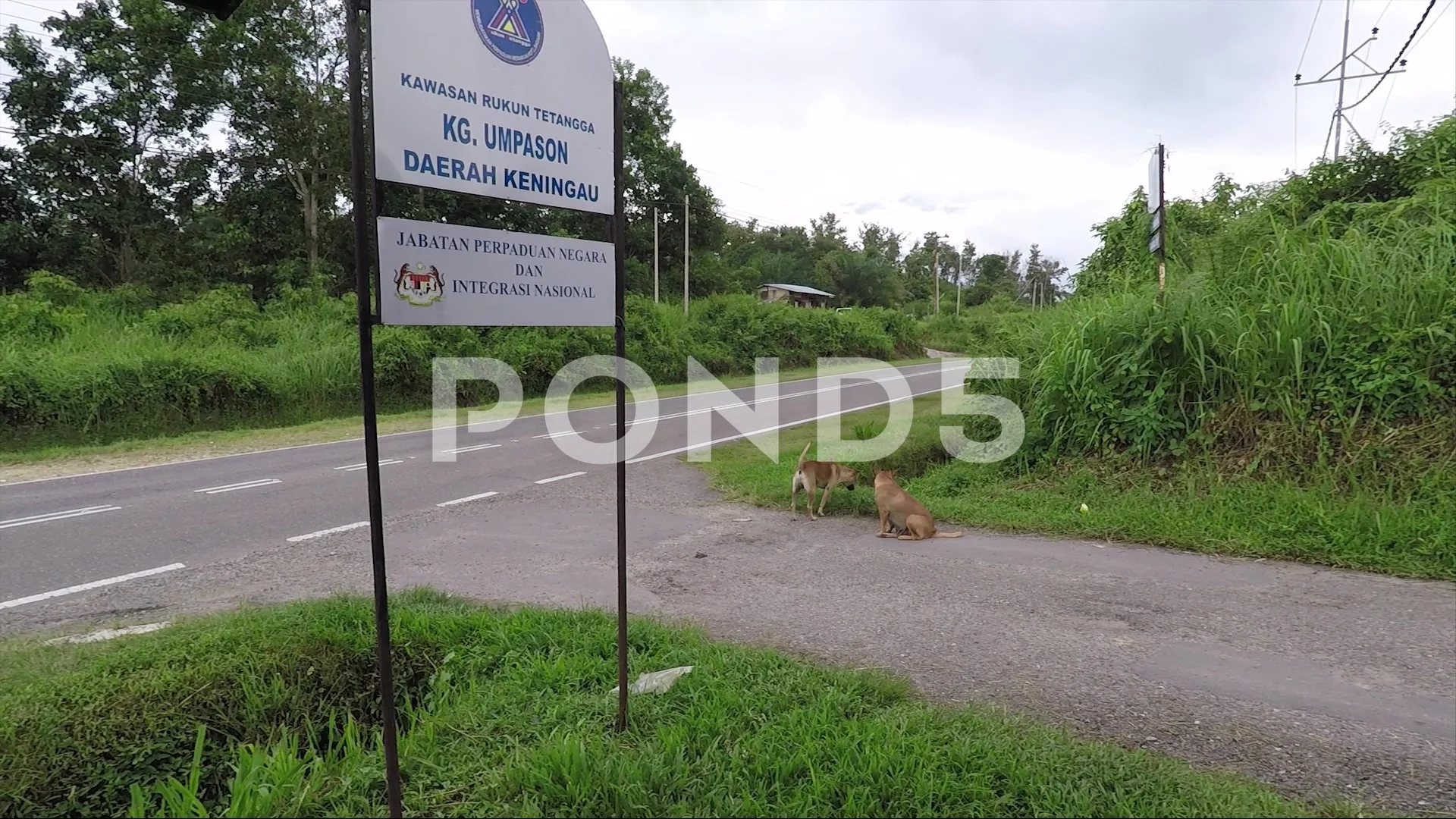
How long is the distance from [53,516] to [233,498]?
4.72ft

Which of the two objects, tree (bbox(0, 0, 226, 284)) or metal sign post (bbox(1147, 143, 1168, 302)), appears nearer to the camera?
metal sign post (bbox(1147, 143, 1168, 302))

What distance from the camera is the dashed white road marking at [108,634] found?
411 cm

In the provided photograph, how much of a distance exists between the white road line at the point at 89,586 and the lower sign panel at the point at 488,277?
449cm

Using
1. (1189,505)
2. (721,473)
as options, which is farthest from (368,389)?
(721,473)

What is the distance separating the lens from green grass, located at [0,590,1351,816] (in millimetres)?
2559

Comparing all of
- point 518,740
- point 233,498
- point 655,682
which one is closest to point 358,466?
point 233,498

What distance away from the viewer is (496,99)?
8.75 feet

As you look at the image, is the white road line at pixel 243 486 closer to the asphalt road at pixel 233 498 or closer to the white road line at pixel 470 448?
the asphalt road at pixel 233 498

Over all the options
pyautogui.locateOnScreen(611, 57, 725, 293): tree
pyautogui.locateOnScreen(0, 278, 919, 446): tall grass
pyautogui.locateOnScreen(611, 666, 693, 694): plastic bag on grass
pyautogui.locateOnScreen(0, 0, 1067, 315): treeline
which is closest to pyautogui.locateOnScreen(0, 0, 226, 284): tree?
pyautogui.locateOnScreen(0, 0, 1067, 315): treeline

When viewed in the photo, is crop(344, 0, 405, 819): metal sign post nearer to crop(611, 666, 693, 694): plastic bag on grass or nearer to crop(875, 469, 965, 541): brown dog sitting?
crop(611, 666, 693, 694): plastic bag on grass

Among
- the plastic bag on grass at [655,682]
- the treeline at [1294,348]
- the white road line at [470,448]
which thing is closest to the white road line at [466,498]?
the white road line at [470,448]

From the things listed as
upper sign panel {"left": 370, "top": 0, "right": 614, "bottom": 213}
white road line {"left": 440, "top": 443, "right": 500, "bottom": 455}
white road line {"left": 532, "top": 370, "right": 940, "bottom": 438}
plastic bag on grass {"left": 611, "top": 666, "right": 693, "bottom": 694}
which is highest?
upper sign panel {"left": 370, "top": 0, "right": 614, "bottom": 213}

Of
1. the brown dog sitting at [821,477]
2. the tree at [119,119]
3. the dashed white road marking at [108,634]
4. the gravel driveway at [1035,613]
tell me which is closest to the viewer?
the gravel driveway at [1035,613]

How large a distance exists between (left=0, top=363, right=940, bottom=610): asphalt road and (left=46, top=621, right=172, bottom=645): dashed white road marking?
1.15 metres
